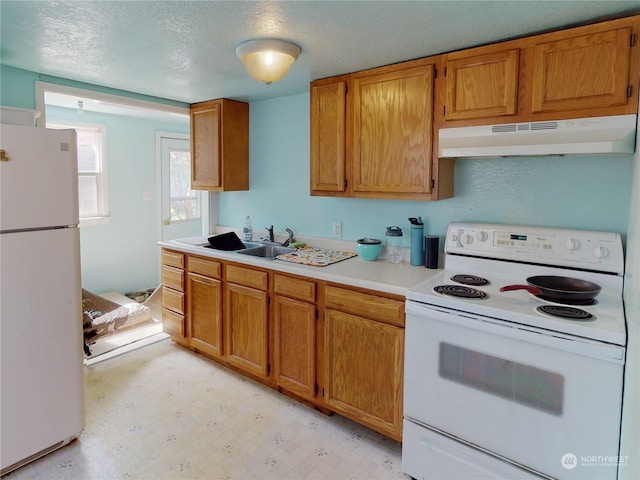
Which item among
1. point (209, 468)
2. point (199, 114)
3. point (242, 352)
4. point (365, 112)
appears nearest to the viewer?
point (209, 468)

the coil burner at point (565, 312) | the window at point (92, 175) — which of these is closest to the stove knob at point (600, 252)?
the coil burner at point (565, 312)

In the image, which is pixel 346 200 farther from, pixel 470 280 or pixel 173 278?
pixel 173 278

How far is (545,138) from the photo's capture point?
5.89 ft

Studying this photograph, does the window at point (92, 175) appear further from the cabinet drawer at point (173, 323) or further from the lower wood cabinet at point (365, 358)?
the lower wood cabinet at point (365, 358)

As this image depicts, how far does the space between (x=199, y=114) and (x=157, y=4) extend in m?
1.85

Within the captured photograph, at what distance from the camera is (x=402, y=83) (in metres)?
2.26

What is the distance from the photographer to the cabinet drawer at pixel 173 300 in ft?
10.7

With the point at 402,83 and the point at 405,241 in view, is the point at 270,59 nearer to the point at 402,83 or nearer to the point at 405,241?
the point at 402,83

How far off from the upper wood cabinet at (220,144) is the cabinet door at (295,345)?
4.33ft

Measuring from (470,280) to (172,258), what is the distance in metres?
2.34

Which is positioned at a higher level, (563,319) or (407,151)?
(407,151)

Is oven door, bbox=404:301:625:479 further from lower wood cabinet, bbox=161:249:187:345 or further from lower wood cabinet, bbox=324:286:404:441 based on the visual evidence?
lower wood cabinet, bbox=161:249:187:345

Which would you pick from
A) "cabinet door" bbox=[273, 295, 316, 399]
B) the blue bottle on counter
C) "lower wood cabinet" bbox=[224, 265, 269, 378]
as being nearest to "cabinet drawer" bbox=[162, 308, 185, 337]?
"lower wood cabinet" bbox=[224, 265, 269, 378]

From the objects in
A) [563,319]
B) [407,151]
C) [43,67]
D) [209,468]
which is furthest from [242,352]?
[43,67]
